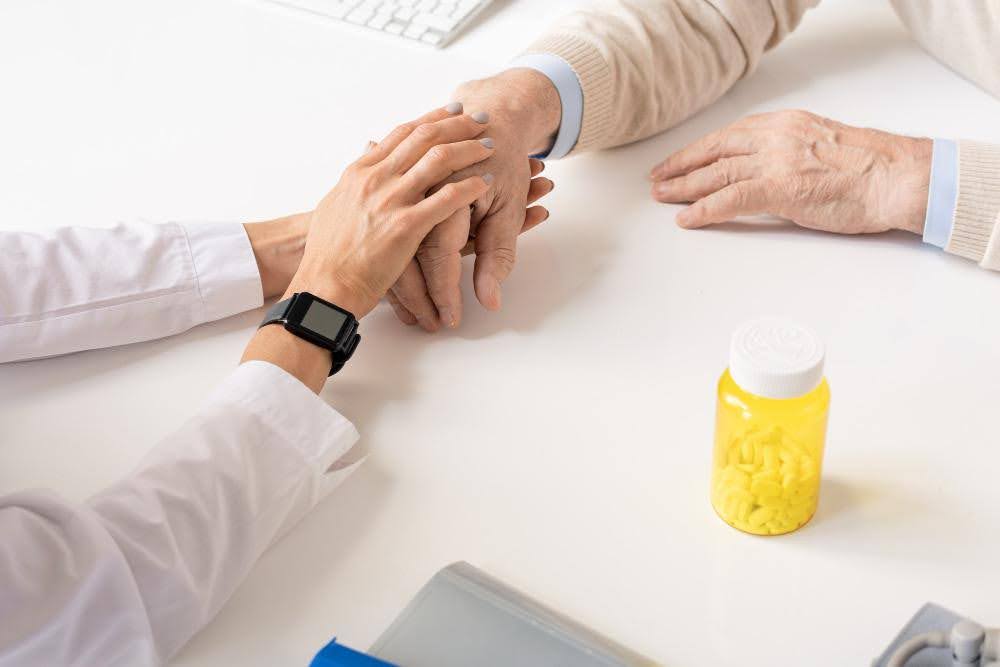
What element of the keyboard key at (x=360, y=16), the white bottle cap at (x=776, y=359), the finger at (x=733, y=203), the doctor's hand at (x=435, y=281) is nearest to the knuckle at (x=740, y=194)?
the finger at (x=733, y=203)

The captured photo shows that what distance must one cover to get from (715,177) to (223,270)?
559mm

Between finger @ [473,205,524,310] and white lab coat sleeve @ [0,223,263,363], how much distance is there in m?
0.24

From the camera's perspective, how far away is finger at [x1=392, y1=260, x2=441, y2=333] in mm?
1178

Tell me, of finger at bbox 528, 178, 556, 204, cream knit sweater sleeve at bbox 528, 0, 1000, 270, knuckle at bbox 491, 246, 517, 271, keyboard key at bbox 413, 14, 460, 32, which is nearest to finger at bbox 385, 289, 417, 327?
knuckle at bbox 491, 246, 517, 271

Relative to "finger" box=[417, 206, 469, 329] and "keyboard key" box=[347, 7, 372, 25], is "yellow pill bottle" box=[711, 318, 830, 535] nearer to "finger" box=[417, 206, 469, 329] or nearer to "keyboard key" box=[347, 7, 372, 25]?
"finger" box=[417, 206, 469, 329]

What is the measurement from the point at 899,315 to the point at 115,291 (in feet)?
2.64

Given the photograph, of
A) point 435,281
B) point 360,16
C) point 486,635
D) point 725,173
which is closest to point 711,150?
point 725,173

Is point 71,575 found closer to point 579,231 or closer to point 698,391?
point 698,391

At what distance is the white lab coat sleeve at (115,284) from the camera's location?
1.16 metres

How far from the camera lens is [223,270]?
1216 millimetres

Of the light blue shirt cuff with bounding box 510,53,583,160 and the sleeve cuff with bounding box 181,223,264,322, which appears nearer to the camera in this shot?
the sleeve cuff with bounding box 181,223,264,322

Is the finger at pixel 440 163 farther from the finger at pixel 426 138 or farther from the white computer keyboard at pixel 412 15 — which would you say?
the white computer keyboard at pixel 412 15

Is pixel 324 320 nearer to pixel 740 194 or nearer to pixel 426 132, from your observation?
pixel 426 132

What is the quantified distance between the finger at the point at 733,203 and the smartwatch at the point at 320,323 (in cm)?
41
